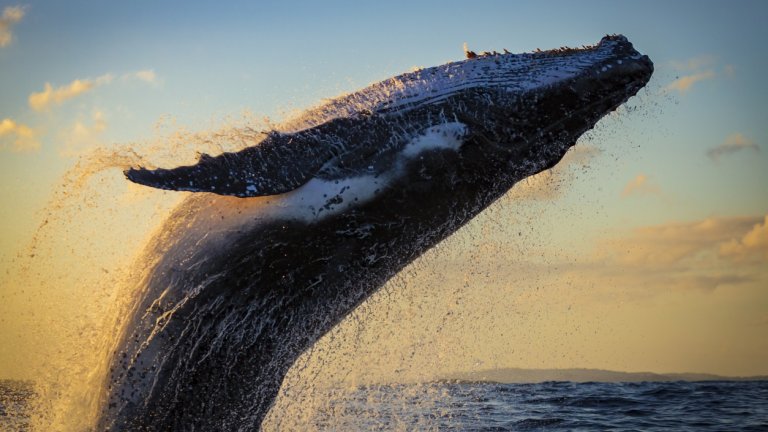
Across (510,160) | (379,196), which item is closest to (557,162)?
(510,160)

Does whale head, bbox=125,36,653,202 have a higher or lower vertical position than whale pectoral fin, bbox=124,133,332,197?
higher

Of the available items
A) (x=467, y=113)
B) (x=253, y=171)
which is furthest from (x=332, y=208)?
(x=467, y=113)

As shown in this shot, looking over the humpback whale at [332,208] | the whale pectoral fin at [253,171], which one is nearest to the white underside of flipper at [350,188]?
the humpback whale at [332,208]

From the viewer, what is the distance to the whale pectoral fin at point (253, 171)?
6082mm

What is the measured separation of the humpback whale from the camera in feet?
21.8

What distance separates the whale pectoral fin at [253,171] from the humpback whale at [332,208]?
2 centimetres

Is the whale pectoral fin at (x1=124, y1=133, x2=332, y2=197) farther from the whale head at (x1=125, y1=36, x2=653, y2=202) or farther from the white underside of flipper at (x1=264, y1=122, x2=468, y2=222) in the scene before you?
the white underside of flipper at (x1=264, y1=122, x2=468, y2=222)

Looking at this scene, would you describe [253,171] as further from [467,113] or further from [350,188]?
[467,113]

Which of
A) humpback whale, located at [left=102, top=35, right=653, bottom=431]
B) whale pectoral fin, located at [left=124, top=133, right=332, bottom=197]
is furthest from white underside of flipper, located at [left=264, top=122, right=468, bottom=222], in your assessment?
whale pectoral fin, located at [left=124, top=133, right=332, bottom=197]

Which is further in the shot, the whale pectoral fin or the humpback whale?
the humpback whale

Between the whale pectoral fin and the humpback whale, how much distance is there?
0.8 inches

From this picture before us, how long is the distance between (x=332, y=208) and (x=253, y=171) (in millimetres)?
841

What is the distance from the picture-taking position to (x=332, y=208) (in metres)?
6.63

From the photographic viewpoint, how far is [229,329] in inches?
270
